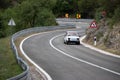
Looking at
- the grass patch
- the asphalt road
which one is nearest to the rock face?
the asphalt road

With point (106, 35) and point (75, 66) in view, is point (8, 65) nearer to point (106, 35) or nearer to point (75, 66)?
point (75, 66)

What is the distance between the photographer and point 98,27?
41531mm

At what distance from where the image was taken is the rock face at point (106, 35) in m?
33.7

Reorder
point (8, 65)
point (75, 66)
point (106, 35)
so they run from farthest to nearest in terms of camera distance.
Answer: point (106, 35) → point (8, 65) → point (75, 66)

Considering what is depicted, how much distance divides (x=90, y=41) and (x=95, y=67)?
18.7 metres

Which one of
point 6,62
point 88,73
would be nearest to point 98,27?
point 6,62

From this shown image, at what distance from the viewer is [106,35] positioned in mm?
36469

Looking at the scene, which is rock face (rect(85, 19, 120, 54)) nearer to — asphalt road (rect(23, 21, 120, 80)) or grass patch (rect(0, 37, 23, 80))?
asphalt road (rect(23, 21, 120, 80))

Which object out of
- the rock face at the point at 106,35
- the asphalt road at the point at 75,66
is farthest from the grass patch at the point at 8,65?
the rock face at the point at 106,35

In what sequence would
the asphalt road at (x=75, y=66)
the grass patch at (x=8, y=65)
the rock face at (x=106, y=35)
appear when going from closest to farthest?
the asphalt road at (x=75, y=66), the grass patch at (x=8, y=65), the rock face at (x=106, y=35)

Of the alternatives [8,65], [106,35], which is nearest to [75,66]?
[8,65]

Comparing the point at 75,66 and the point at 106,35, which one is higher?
the point at 75,66

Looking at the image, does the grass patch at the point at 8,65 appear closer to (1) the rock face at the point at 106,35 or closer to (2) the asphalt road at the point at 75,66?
(2) the asphalt road at the point at 75,66

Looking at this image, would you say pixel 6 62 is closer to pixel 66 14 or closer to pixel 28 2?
pixel 28 2
